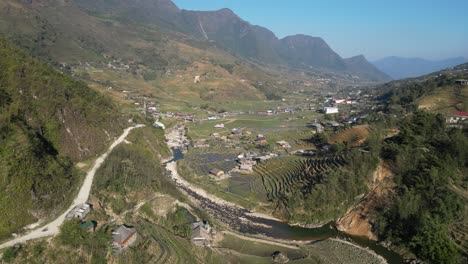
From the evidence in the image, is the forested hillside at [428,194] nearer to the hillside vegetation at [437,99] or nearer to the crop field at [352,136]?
the crop field at [352,136]

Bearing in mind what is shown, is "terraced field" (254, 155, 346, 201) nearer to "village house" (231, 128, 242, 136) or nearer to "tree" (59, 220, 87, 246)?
"village house" (231, 128, 242, 136)

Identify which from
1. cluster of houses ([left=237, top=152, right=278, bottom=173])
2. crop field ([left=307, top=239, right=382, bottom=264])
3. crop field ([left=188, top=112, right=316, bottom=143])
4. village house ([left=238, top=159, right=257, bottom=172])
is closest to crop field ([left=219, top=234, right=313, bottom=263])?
crop field ([left=307, top=239, right=382, bottom=264])

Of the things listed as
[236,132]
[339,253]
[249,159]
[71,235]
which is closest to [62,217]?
[71,235]

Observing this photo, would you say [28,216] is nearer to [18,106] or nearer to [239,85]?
[18,106]

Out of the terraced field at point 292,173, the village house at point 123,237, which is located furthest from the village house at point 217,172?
the village house at point 123,237

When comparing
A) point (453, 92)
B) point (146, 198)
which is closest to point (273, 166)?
point (146, 198)
